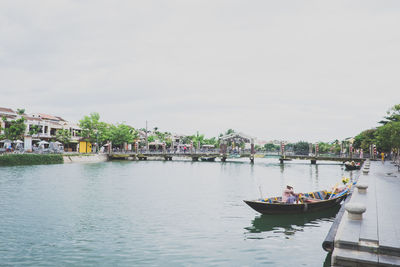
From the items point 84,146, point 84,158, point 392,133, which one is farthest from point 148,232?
point 84,146

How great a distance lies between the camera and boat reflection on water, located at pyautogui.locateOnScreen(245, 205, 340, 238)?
Result: 41.8ft

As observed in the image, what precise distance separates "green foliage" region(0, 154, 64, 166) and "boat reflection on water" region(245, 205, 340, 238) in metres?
37.4

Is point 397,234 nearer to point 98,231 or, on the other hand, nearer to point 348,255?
point 348,255

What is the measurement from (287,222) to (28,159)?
132ft

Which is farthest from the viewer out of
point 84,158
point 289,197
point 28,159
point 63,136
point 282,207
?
point 63,136

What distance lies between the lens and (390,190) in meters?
15.7

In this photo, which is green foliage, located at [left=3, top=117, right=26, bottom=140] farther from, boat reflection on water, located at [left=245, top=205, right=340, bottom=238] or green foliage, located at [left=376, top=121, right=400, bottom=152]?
green foliage, located at [left=376, top=121, right=400, bottom=152]

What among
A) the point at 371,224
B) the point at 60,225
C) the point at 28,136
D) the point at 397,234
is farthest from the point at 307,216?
the point at 28,136

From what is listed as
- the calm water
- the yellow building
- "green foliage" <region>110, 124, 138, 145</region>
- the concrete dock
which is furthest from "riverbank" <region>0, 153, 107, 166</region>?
the concrete dock

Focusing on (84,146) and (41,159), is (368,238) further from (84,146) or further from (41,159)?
(84,146)

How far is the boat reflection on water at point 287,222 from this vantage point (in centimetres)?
1273

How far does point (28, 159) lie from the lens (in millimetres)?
43125

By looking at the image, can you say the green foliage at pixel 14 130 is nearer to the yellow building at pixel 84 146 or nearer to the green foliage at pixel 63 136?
the green foliage at pixel 63 136

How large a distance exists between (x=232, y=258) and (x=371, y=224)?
404cm
